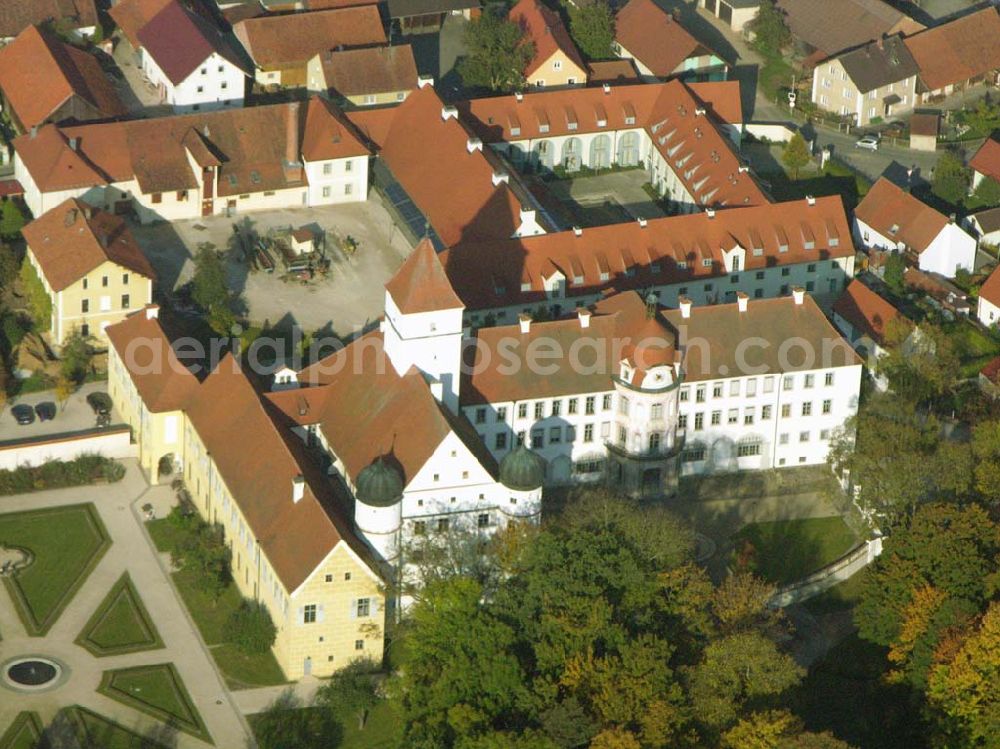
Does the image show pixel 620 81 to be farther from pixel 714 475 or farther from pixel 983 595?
pixel 983 595

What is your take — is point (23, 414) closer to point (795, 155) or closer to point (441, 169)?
point (441, 169)

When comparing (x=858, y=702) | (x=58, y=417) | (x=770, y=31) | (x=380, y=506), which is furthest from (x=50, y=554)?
(x=770, y=31)

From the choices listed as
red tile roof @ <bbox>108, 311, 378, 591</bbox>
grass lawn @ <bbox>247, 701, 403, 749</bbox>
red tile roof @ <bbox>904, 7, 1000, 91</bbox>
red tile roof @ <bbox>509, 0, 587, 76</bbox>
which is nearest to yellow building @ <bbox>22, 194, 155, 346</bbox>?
red tile roof @ <bbox>108, 311, 378, 591</bbox>

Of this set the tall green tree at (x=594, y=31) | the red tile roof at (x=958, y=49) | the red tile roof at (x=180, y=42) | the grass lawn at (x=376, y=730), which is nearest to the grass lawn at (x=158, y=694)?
the grass lawn at (x=376, y=730)

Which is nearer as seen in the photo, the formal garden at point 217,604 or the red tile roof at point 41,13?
the formal garden at point 217,604

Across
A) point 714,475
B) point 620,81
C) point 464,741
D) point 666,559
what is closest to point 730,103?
point 620,81

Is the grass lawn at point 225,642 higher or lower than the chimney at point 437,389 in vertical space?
lower

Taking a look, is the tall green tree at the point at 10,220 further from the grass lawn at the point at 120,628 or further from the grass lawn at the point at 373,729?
the grass lawn at the point at 373,729

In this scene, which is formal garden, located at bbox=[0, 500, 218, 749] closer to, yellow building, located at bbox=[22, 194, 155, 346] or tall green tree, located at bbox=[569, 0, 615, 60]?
yellow building, located at bbox=[22, 194, 155, 346]
